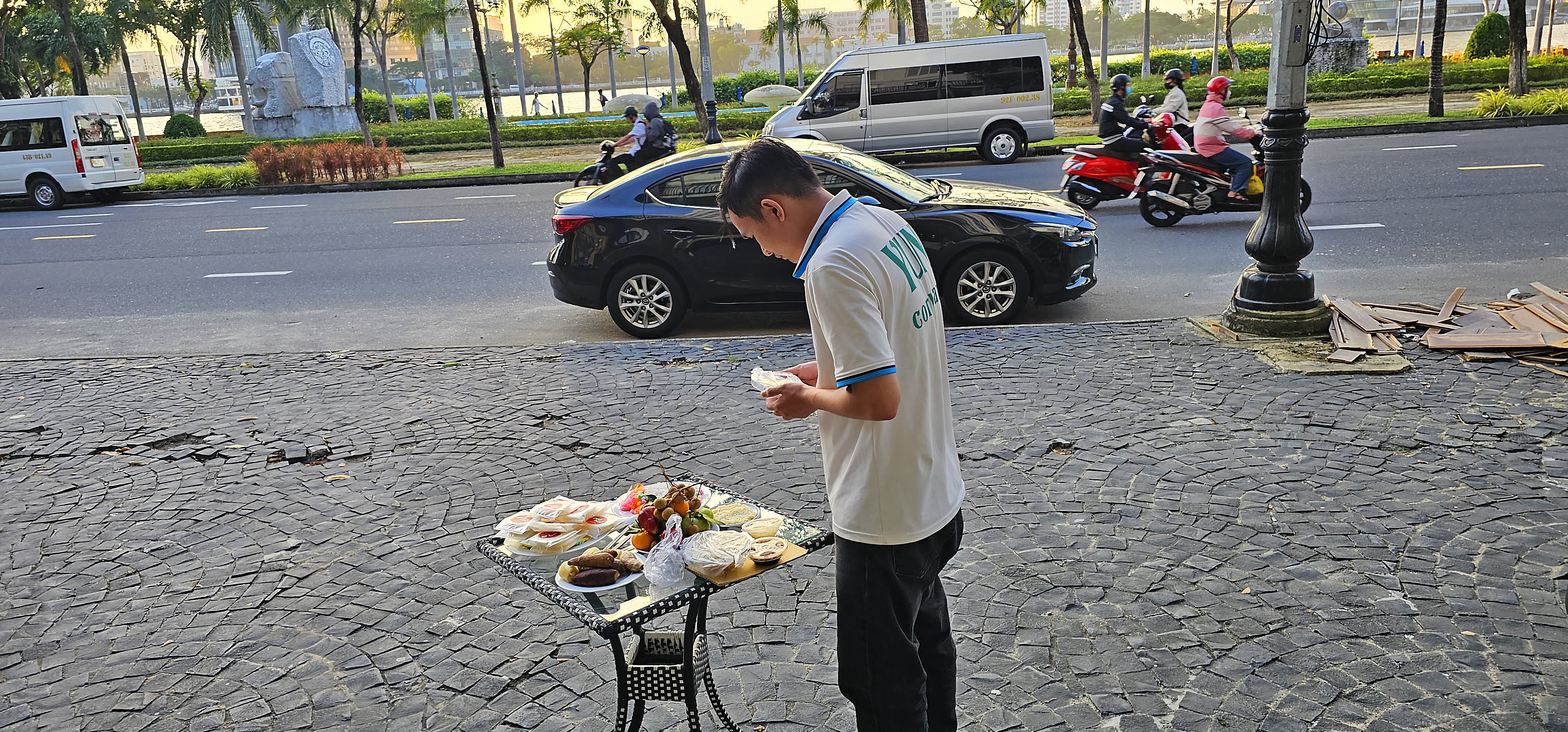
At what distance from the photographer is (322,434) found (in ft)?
20.4

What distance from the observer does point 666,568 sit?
2598 mm

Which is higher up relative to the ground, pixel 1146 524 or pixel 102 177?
pixel 102 177

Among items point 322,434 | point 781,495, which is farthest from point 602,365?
point 781,495

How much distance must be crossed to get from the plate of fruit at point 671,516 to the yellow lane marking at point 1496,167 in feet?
49.2

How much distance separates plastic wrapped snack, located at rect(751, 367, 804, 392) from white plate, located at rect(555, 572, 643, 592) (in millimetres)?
559

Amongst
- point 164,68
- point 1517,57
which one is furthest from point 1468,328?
point 164,68

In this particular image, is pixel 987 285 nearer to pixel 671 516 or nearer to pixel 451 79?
pixel 671 516

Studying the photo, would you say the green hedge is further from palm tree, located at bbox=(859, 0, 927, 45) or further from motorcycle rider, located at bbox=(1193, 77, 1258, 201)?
motorcycle rider, located at bbox=(1193, 77, 1258, 201)

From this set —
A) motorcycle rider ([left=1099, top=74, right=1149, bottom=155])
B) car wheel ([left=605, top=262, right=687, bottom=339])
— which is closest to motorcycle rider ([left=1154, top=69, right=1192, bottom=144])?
motorcycle rider ([left=1099, top=74, right=1149, bottom=155])

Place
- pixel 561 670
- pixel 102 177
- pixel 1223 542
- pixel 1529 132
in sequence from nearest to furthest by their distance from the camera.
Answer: pixel 561 670, pixel 1223 542, pixel 1529 132, pixel 102 177

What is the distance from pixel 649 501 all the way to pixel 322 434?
13.1ft

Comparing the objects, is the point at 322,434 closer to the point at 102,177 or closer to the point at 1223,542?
the point at 1223,542

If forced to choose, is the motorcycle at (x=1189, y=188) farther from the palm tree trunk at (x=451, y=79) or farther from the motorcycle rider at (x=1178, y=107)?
the palm tree trunk at (x=451, y=79)

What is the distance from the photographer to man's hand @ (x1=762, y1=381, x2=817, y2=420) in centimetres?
244
